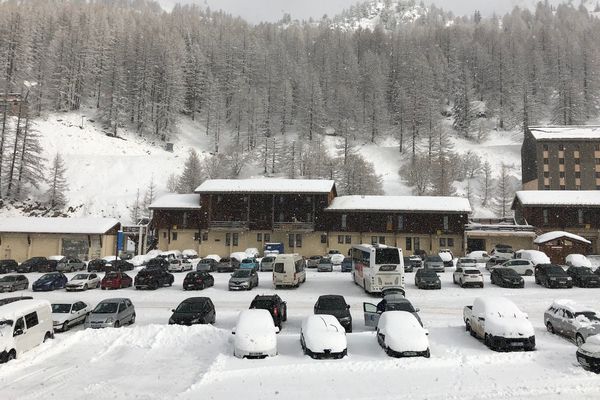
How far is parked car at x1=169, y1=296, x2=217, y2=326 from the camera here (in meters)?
19.4

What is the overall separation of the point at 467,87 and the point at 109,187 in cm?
8437

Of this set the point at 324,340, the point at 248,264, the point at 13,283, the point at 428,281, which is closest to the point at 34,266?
the point at 13,283

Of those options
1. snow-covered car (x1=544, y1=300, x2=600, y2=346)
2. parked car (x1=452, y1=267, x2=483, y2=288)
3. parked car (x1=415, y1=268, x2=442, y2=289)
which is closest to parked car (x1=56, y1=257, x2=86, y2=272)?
parked car (x1=415, y1=268, x2=442, y2=289)

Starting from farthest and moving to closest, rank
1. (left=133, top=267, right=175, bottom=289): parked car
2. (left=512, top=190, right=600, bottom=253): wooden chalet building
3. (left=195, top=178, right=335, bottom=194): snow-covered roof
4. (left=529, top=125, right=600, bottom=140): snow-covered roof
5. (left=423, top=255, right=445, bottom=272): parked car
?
(left=529, top=125, right=600, bottom=140): snow-covered roof < (left=195, top=178, right=335, bottom=194): snow-covered roof < (left=512, top=190, right=600, bottom=253): wooden chalet building < (left=423, top=255, right=445, bottom=272): parked car < (left=133, top=267, right=175, bottom=289): parked car

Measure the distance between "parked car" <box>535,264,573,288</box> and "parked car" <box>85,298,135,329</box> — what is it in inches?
1083

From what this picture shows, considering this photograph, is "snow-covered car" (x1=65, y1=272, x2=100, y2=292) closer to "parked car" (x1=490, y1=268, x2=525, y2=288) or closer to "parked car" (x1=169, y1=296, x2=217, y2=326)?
"parked car" (x1=169, y1=296, x2=217, y2=326)

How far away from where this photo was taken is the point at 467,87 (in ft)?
343

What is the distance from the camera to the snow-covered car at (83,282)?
30984 millimetres

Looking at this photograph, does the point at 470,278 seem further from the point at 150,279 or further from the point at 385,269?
the point at 150,279

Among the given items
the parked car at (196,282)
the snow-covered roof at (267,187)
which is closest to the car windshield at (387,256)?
the parked car at (196,282)

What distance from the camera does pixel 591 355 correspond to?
13438mm

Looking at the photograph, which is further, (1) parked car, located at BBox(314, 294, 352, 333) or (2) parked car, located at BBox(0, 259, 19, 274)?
(2) parked car, located at BBox(0, 259, 19, 274)

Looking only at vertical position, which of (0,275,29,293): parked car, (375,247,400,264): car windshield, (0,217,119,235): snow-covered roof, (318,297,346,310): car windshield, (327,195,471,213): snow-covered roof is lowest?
(0,275,29,293): parked car

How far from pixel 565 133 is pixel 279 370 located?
79.5m
